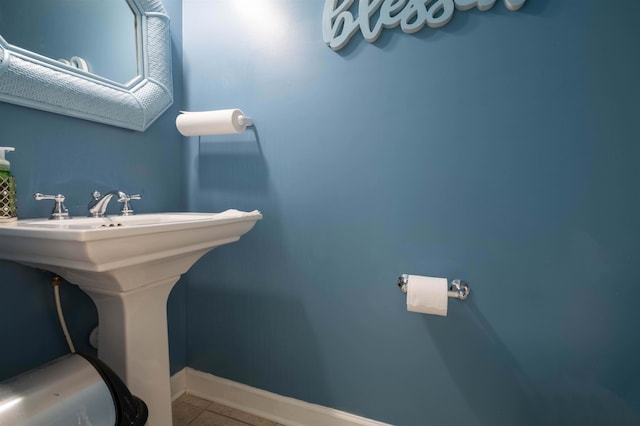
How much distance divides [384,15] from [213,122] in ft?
2.35

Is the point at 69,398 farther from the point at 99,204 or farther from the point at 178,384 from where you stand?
the point at 178,384

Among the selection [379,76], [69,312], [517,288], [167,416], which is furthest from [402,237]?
[69,312]

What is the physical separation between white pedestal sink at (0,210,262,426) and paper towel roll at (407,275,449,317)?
57cm

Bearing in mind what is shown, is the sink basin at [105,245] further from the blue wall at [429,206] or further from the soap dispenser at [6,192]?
the blue wall at [429,206]

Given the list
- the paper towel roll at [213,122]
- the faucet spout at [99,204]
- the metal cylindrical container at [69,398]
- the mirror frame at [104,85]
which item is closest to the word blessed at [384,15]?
the paper towel roll at [213,122]

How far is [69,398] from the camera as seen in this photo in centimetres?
61

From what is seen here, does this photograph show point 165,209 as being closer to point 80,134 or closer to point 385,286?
point 80,134

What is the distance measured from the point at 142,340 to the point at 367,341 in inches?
29.3

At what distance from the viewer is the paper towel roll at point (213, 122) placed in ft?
3.66

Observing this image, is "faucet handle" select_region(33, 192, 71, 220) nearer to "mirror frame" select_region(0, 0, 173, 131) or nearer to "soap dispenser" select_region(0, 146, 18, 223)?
"soap dispenser" select_region(0, 146, 18, 223)

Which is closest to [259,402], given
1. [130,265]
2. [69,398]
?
[69,398]

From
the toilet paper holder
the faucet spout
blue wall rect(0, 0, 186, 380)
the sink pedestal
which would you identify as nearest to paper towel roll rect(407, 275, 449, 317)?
the toilet paper holder

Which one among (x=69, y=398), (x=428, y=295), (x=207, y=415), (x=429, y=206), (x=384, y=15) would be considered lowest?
(x=207, y=415)

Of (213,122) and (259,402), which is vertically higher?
(213,122)
